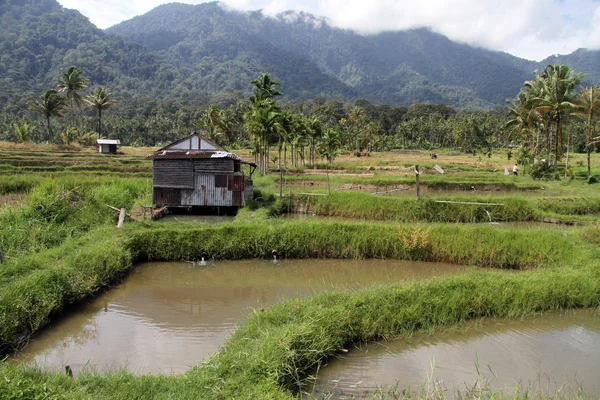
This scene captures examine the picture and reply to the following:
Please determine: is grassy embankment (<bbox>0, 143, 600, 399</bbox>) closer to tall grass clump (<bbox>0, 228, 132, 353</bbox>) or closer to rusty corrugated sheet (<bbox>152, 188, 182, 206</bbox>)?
tall grass clump (<bbox>0, 228, 132, 353</bbox>)

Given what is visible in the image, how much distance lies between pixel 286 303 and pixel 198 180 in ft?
41.4

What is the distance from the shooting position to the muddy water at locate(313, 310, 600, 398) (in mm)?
6676

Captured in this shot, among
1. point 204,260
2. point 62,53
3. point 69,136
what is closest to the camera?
point 204,260

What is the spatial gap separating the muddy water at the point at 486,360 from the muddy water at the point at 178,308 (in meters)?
2.63

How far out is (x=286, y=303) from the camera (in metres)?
8.52

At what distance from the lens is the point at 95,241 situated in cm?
1220

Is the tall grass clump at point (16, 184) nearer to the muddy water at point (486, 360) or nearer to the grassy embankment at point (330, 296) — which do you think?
the grassy embankment at point (330, 296)

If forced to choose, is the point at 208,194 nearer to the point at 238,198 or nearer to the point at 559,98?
the point at 238,198

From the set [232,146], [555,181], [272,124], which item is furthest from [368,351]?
[232,146]

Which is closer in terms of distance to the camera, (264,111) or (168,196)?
(168,196)

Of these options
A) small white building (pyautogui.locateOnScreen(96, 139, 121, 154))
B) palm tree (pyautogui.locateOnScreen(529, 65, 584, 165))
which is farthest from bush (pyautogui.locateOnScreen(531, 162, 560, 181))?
small white building (pyautogui.locateOnScreen(96, 139, 121, 154))

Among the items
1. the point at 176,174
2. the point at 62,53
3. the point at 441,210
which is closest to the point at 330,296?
the point at 441,210

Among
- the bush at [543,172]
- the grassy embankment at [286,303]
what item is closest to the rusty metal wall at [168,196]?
the grassy embankment at [286,303]

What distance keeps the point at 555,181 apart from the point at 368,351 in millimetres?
26392
